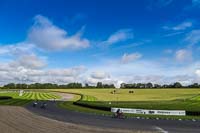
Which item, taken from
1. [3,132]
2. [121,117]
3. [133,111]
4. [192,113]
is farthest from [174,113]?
[3,132]

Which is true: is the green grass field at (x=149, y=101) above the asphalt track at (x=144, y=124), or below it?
above

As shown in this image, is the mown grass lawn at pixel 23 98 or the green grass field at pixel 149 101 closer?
the green grass field at pixel 149 101

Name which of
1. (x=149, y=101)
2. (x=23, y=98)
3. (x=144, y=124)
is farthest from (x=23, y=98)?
(x=144, y=124)

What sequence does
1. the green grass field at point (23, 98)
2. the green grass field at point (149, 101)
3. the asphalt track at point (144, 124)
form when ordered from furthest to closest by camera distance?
the green grass field at point (23, 98) < the green grass field at point (149, 101) < the asphalt track at point (144, 124)

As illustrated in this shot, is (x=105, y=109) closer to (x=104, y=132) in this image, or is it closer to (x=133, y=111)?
(x=133, y=111)

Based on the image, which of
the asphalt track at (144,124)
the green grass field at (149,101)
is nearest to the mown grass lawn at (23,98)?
the green grass field at (149,101)

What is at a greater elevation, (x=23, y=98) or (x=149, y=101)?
(x=23, y=98)

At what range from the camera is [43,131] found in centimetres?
3234

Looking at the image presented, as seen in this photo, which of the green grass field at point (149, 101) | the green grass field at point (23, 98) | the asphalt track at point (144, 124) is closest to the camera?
the asphalt track at point (144, 124)

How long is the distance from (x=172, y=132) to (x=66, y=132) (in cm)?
1092

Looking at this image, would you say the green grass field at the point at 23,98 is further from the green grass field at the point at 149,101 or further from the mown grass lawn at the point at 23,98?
the green grass field at the point at 149,101

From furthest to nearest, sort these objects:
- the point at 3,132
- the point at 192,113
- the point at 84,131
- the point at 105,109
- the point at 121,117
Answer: the point at 105,109 → the point at 192,113 → the point at 121,117 → the point at 84,131 → the point at 3,132

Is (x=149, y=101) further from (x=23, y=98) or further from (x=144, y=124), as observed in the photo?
(x=144, y=124)

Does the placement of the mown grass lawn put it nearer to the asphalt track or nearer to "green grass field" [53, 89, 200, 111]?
"green grass field" [53, 89, 200, 111]
